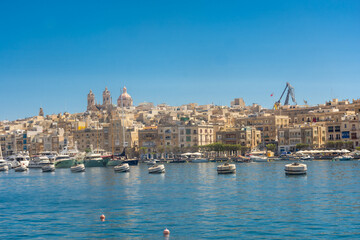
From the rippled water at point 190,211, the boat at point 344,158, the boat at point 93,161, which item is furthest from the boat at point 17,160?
the rippled water at point 190,211

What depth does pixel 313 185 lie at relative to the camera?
58156 mm

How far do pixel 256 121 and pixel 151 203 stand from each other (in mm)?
108663

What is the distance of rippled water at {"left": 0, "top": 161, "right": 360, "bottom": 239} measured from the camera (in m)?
34.0

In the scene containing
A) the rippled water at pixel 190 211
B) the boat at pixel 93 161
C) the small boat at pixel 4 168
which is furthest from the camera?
the small boat at pixel 4 168

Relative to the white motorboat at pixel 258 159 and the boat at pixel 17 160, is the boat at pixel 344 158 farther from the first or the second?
the boat at pixel 17 160

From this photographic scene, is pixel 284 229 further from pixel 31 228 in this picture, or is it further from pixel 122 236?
pixel 31 228

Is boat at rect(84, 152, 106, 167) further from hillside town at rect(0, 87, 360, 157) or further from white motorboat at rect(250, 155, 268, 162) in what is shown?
white motorboat at rect(250, 155, 268, 162)

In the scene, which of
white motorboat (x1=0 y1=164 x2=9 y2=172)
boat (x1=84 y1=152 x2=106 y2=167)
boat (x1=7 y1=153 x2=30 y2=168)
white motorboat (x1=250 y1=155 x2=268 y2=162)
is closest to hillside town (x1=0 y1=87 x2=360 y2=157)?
boat (x1=7 y1=153 x2=30 y2=168)

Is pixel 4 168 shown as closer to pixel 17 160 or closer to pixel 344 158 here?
pixel 17 160

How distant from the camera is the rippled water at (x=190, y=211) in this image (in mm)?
34031

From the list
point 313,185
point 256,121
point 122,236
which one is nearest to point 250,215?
point 122,236

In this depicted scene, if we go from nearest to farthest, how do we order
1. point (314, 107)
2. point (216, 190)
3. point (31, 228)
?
point (31, 228) < point (216, 190) < point (314, 107)

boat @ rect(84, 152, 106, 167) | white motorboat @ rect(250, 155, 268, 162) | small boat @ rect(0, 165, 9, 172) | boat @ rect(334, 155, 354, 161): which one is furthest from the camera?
white motorboat @ rect(250, 155, 268, 162)

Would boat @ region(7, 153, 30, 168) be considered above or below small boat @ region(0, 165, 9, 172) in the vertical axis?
above
